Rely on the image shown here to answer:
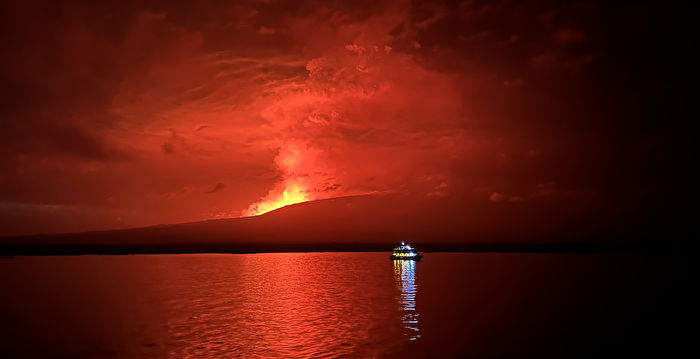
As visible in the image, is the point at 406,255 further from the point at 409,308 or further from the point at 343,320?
the point at 343,320

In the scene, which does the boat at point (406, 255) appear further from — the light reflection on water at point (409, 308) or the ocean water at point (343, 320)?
the ocean water at point (343, 320)

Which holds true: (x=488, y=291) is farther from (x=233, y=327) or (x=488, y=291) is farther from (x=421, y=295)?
(x=233, y=327)

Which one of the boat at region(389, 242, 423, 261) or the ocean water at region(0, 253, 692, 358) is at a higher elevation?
the boat at region(389, 242, 423, 261)

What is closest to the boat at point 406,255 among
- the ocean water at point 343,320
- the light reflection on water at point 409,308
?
the light reflection on water at point 409,308

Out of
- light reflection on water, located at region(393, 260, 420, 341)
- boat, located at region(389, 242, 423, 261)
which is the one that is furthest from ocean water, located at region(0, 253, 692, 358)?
boat, located at region(389, 242, 423, 261)

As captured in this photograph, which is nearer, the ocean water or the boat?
the ocean water

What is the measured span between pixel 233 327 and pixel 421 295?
80.0ft

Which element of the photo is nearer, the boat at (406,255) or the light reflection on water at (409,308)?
the light reflection on water at (409,308)

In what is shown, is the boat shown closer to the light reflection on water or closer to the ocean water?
the light reflection on water

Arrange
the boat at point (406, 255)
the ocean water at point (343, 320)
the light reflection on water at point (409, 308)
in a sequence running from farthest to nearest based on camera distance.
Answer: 1. the boat at point (406, 255)
2. the light reflection on water at point (409, 308)
3. the ocean water at point (343, 320)

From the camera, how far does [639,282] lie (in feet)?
219

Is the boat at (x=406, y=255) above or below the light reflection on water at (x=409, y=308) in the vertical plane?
above

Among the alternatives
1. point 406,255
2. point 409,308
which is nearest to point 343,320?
point 409,308

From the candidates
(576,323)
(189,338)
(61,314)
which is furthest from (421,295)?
(61,314)
